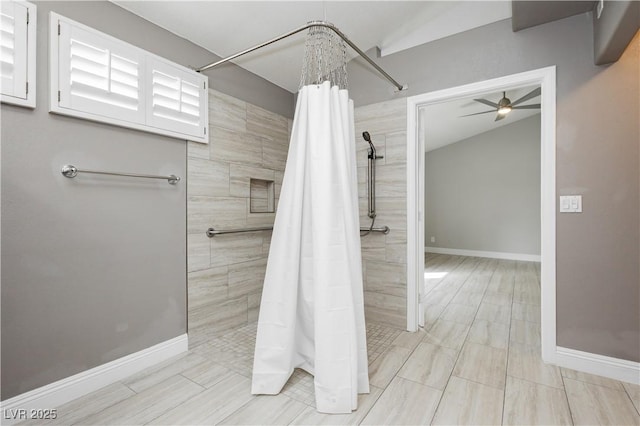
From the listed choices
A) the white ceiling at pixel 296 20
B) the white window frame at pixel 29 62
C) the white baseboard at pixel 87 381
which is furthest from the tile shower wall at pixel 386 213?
the white window frame at pixel 29 62

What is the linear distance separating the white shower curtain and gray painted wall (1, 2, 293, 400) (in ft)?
2.79

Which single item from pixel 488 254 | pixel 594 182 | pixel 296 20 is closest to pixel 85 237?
pixel 296 20

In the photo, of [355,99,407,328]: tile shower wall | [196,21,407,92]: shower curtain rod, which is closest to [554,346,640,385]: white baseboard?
[355,99,407,328]: tile shower wall

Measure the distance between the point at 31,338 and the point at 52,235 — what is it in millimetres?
524

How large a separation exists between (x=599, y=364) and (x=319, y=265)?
1885mm

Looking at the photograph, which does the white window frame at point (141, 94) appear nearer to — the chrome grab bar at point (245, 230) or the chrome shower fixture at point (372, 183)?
the chrome grab bar at point (245, 230)

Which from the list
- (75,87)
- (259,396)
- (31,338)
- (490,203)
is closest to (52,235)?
(31,338)

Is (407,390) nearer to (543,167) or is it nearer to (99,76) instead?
(543,167)

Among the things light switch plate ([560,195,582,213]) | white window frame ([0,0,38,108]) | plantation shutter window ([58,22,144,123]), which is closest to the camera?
white window frame ([0,0,38,108])

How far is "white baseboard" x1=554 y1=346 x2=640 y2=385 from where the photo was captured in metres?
1.74

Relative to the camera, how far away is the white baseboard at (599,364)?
174 cm

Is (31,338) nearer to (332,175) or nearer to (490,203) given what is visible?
(332,175)

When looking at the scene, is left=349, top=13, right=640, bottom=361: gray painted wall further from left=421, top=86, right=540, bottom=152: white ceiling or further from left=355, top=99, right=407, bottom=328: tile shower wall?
left=421, top=86, right=540, bottom=152: white ceiling

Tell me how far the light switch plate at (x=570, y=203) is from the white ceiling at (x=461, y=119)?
8.20ft
